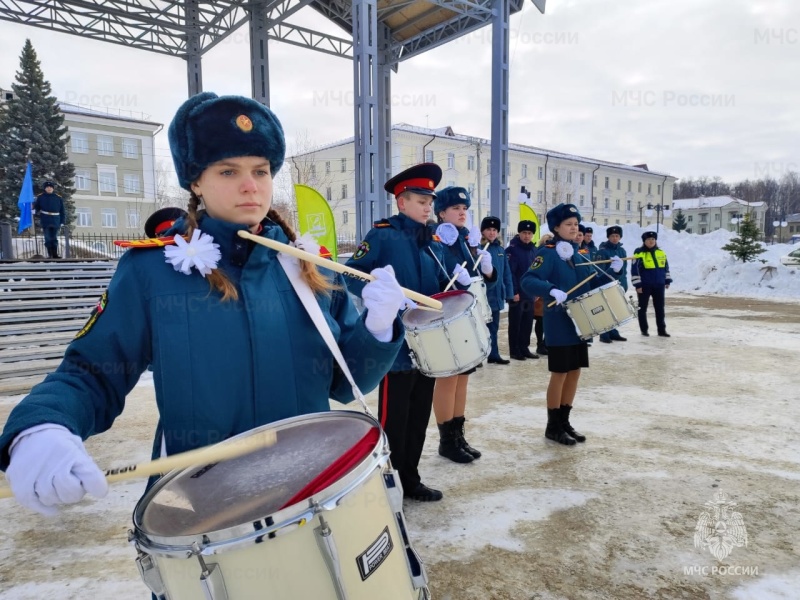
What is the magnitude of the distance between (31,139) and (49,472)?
3991cm

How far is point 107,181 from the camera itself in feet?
138

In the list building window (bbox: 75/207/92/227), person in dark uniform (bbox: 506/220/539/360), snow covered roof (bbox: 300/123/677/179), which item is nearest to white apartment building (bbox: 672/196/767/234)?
snow covered roof (bbox: 300/123/677/179)

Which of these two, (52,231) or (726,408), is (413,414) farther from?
(52,231)

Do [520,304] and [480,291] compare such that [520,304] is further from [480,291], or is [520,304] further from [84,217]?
[84,217]

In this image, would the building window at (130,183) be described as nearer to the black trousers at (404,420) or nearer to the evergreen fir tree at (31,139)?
the evergreen fir tree at (31,139)

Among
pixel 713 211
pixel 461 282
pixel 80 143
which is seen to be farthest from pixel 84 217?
pixel 713 211

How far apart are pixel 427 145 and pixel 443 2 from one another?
28.2 m

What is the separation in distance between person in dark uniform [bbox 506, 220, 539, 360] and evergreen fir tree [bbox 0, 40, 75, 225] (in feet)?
106

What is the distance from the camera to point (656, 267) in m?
9.60

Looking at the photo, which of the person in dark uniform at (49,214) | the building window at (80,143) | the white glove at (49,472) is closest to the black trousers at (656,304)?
the white glove at (49,472)

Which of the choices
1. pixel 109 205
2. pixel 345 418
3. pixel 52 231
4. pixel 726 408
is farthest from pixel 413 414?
pixel 109 205

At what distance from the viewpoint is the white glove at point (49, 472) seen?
3.50ft

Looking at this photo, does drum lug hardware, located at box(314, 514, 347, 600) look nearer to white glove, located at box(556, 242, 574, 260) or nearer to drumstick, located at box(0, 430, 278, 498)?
drumstick, located at box(0, 430, 278, 498)

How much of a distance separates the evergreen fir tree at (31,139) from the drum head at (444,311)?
A: 34.9 meters
